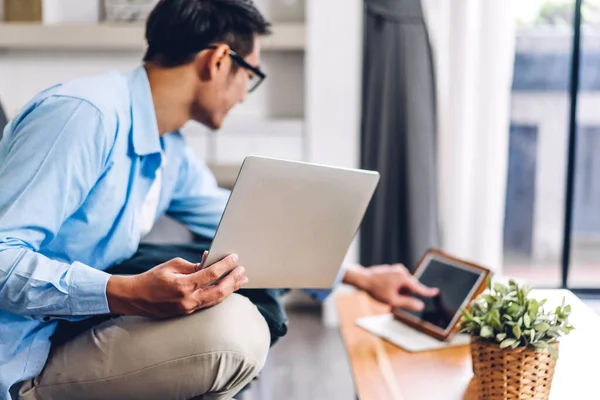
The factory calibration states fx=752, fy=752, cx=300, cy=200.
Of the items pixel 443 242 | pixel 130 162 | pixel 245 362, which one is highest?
pixel 130 162

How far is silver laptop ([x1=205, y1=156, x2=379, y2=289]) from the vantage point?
45.1 inches

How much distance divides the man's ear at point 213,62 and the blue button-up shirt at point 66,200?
11cm

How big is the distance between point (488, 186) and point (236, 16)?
1.50m

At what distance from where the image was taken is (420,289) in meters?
1.61

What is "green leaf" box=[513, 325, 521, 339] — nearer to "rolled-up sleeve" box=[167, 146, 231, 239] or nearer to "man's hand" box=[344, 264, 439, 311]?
"man's hand" box=[344, 264, 439, 311]

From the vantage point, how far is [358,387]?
1.27m

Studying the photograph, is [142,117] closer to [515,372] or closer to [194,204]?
[194,204]

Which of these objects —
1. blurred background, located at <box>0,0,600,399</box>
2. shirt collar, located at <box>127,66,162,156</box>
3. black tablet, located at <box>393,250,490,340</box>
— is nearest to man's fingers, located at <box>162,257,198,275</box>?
shirt collar, located at <box>127,66,162,156</box>

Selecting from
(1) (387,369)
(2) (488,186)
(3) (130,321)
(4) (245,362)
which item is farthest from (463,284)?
(2) (488,186)

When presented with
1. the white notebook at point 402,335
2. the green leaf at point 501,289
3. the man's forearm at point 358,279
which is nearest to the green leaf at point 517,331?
the green leaf at point 501,289

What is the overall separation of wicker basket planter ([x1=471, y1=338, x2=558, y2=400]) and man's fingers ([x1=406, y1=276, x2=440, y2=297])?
42 centimetres

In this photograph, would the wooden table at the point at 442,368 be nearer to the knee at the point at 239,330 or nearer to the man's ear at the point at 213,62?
the knee at the point at 239,330

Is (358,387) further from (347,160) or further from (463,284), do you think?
(347,160)

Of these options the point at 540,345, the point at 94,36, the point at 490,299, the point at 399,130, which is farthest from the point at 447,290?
the point at 94,36
